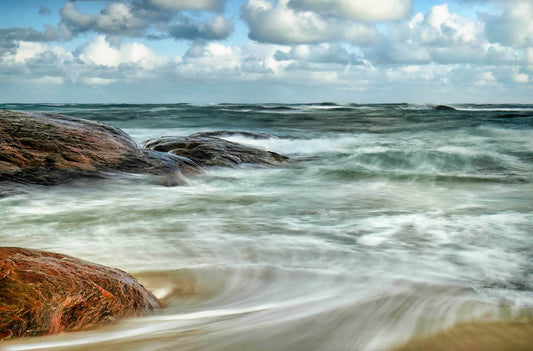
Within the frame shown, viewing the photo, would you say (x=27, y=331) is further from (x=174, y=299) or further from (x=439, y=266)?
(x=439, y=266)

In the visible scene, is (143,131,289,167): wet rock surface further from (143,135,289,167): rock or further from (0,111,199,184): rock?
(0,111,199,184): rock

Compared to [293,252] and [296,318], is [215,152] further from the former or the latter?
[296,318]

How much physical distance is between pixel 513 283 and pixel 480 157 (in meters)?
9.05

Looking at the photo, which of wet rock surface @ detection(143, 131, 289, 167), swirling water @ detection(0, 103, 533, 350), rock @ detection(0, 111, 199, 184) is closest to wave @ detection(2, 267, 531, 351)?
swirling water @ detection(0, 103, 533, 350)

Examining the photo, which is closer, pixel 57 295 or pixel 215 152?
pixel 57 295

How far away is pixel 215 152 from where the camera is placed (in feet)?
31.2

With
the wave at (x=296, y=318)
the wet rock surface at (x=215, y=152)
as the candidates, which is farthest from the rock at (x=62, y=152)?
the wave at (x=296, y=318)

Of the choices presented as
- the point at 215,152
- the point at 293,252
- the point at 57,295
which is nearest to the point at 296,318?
the point at 57,295

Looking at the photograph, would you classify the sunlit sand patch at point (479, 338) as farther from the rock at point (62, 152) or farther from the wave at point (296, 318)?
the rock at point (62, 152)

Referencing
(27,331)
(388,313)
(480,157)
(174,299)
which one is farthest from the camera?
(480,157)

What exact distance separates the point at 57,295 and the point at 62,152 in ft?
15.9

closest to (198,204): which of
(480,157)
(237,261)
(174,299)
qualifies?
(237,261)

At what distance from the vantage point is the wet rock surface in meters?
9.18

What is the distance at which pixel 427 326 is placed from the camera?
99.8 inches
